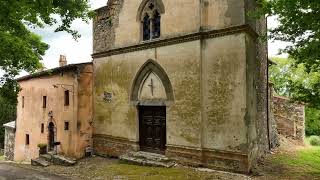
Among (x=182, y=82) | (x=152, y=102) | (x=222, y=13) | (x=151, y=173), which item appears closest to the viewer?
(x=151, y=173)

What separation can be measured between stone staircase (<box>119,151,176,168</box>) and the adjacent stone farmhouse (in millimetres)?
3434

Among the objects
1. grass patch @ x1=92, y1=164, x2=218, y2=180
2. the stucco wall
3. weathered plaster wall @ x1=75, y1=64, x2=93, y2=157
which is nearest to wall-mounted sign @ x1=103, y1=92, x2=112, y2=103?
weathered plaster wall @ x1=75, y1=64, x2=93, y2=157

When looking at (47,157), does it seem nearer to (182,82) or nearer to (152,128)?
(152,128)

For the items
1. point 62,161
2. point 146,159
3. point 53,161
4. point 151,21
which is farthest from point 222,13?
point 53,161

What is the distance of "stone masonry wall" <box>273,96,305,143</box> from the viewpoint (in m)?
21.8

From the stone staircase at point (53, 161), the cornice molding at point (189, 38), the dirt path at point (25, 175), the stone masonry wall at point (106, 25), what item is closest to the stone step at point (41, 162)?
the stone staircase at point (53, 161)

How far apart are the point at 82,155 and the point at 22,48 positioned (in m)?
6.75

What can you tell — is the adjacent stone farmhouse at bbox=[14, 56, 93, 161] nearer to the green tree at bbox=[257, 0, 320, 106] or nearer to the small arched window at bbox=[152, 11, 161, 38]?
the small arched window at bbox=[152, 11, 161, 38]

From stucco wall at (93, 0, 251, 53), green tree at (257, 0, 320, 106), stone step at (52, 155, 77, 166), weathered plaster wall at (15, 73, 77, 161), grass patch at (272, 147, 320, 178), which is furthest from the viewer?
weathered plaster wall at (15, 73, 77, 161)

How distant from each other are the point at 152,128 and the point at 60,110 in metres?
6.57

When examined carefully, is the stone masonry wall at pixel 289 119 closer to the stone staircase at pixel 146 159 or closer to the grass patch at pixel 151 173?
the stone staircase at pixel 146 159

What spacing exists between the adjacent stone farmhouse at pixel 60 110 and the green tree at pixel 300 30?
34.0 ft

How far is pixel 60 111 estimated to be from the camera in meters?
18.2

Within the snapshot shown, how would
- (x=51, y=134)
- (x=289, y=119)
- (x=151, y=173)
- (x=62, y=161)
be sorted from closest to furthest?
(x=151, y=173)
(x=62, y=161)
(x=51, y=134)
(x=289, y=119)
